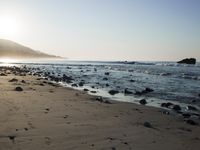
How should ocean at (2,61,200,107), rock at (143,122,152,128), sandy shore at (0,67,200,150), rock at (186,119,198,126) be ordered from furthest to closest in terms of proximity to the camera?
ocean at (2,61,200,107), rock at (186,119,198,126), rock at (143,122,152,128), sandy shore at (0,67,200,150)

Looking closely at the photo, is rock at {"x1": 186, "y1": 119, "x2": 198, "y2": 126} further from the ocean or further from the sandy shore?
the ocean

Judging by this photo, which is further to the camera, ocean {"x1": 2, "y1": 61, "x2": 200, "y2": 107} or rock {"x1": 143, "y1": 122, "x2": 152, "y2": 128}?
ocean {"x1": 2, "y1": 61, "x2": 200, "y2": 107}

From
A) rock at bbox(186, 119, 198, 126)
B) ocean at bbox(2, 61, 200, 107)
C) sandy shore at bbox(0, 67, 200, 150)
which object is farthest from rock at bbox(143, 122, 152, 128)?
ocean at bbox(2, 61, 200, 107)

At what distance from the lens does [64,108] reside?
14359 mm

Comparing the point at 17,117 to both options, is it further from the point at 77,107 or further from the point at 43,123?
the point at 77,107

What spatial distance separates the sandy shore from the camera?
28.7 feet

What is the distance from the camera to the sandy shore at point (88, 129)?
8.74 m

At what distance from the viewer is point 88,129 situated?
34.1ft

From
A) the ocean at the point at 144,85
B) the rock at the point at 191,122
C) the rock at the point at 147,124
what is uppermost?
the rock at the point at 147,124

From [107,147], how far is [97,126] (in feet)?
7.67

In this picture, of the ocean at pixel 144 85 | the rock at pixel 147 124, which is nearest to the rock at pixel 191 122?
the rock at pixel 147 124

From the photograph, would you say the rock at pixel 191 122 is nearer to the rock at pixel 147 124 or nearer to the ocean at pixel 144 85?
the rock at pixel 147 124

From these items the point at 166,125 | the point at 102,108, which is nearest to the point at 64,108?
the point at 102,108

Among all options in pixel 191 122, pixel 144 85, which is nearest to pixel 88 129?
pixel 191 122
